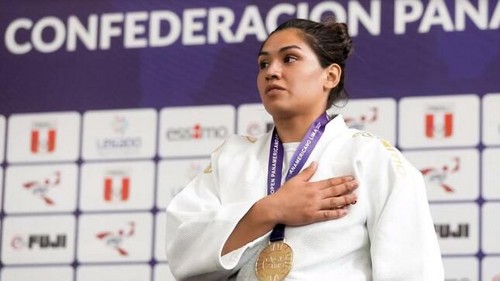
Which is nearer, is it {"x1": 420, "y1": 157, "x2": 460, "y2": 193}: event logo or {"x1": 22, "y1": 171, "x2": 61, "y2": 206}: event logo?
{"x1": 420, "y1": 157, "x2": 460, "y2": 193}: event logo

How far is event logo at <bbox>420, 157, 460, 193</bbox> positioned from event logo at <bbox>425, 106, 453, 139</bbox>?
95mm

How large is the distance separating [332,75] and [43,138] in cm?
180

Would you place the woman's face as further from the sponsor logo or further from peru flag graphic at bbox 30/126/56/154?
peru flag graphic at bbox 30/126/56/154

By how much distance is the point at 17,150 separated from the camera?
479cm

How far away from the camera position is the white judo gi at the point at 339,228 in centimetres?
301

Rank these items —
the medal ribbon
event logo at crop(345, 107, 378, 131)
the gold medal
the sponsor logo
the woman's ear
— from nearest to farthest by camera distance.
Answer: the gold medal, the medal ribbon, the woman's ear, event logo at crop(345, 107, 378, 131), the sponsor logo

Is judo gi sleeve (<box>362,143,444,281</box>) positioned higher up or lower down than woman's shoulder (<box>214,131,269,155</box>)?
lower down

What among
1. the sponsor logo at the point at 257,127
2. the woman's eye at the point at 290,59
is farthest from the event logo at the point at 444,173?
the woman's eye at the point at 290,59

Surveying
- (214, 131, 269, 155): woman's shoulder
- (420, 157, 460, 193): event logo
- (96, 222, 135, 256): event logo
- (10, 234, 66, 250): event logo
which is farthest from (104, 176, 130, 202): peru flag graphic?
(214, 131, 269, 155): woman's shoulder

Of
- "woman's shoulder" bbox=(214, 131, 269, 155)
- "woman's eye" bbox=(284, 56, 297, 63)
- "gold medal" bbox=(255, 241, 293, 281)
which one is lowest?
"gold medal" bbox=(255, 241, 293, 281)

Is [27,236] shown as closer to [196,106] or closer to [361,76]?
[196,106]

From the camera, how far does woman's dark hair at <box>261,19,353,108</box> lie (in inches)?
127

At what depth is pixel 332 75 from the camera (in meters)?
3.24

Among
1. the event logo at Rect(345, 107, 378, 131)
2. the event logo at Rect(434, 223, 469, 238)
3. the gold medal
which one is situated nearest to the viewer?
the gold medal
